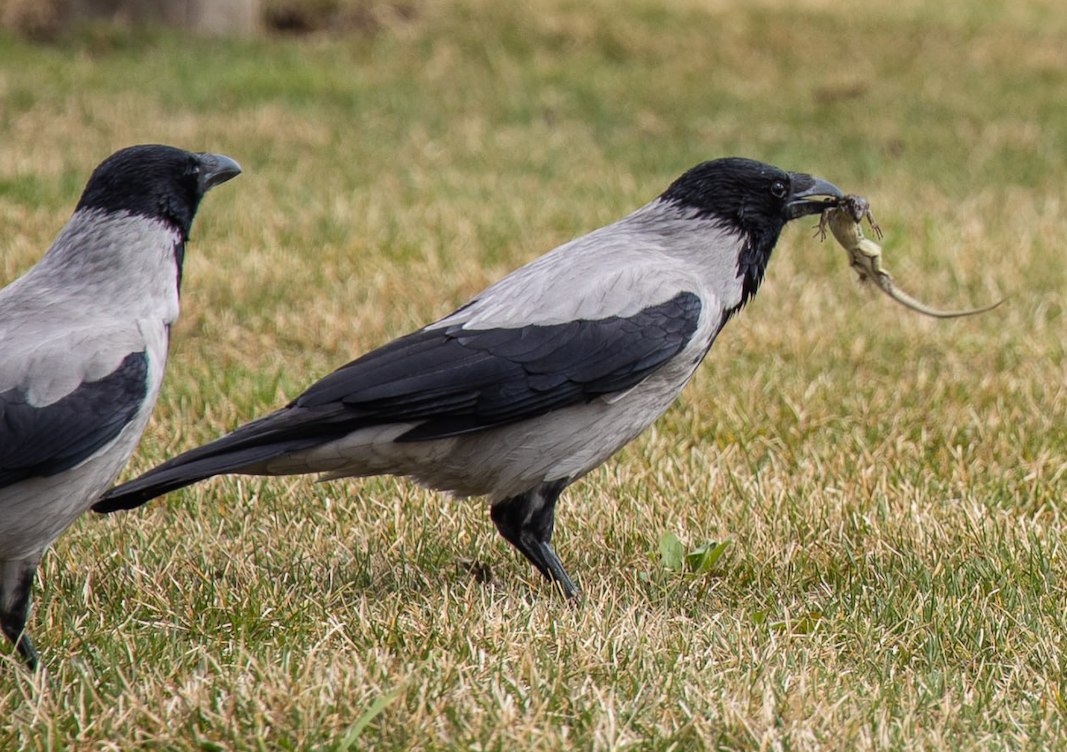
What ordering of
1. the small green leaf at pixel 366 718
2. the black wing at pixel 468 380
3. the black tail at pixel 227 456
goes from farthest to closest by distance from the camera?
the black wing at pixel 468 380 < the black tail at pixel 227 456 < the small green leaf at pixel 366 718

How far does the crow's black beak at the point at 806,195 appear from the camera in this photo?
411cm

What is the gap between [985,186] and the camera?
32.2 feet

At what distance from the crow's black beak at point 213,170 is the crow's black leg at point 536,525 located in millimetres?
1080

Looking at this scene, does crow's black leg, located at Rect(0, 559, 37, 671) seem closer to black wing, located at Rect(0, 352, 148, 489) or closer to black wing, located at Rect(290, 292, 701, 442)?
black wing, located at Rect(0, 352, 148, 489)

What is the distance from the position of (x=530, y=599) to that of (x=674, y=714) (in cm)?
94

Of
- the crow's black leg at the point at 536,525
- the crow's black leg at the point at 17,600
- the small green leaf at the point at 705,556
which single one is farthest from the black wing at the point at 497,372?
the crow's black leg at the point at 17,600

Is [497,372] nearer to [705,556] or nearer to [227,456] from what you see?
[227,456]

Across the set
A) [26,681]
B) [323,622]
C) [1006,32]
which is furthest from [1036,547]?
[1006,32]

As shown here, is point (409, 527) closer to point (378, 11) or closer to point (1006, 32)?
point (378, 11)

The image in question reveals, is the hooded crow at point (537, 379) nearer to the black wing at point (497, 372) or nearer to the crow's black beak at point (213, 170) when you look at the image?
the black wing at point (497, 372)

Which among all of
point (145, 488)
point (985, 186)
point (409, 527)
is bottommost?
point (985, 186)

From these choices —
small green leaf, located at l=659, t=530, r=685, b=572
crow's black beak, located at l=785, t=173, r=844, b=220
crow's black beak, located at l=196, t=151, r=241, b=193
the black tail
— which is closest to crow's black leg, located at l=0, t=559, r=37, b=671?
the black tail

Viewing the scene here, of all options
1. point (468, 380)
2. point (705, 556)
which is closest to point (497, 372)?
point (468, 380)

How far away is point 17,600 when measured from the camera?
3.34 metres
